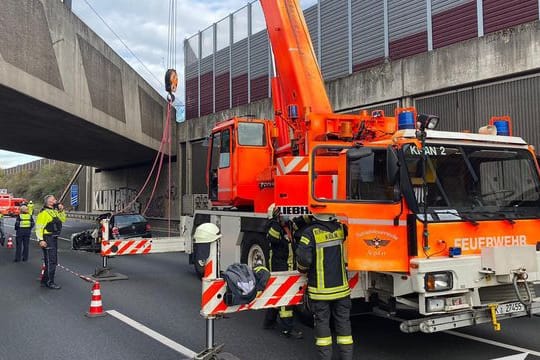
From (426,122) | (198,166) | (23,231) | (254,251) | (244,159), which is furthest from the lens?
(198,166)

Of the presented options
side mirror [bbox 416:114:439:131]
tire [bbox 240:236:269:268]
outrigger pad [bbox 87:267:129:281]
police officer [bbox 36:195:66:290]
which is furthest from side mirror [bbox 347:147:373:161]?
outrigger pad [bbox 87:267:129:281]

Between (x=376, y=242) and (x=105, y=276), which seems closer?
(x=376, y=242)

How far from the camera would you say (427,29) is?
49.3 feet

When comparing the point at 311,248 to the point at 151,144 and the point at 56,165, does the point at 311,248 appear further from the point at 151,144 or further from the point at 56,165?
the point at 56,165

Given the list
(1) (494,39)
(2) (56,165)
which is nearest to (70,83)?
(1) (494,39)

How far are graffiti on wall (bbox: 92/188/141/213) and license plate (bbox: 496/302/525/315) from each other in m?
31.4

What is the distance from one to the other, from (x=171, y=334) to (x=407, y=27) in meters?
13.2

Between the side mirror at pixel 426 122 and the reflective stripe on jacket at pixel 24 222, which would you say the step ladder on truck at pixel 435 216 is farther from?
the reflective stripe on jacket at pixel 24 222

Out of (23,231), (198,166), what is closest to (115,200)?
(198,166)

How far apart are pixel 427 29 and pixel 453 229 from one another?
11974 millimetres

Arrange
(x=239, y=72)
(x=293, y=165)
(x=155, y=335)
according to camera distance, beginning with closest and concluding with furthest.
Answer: (x=155, y=335)
(x=293, y=165)
(x=239, y=72)

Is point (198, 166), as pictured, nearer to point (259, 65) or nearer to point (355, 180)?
point (259, 65)

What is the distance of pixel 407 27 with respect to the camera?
15617 millimetres

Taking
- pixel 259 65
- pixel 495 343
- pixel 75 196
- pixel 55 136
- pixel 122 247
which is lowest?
pixel 495 343
